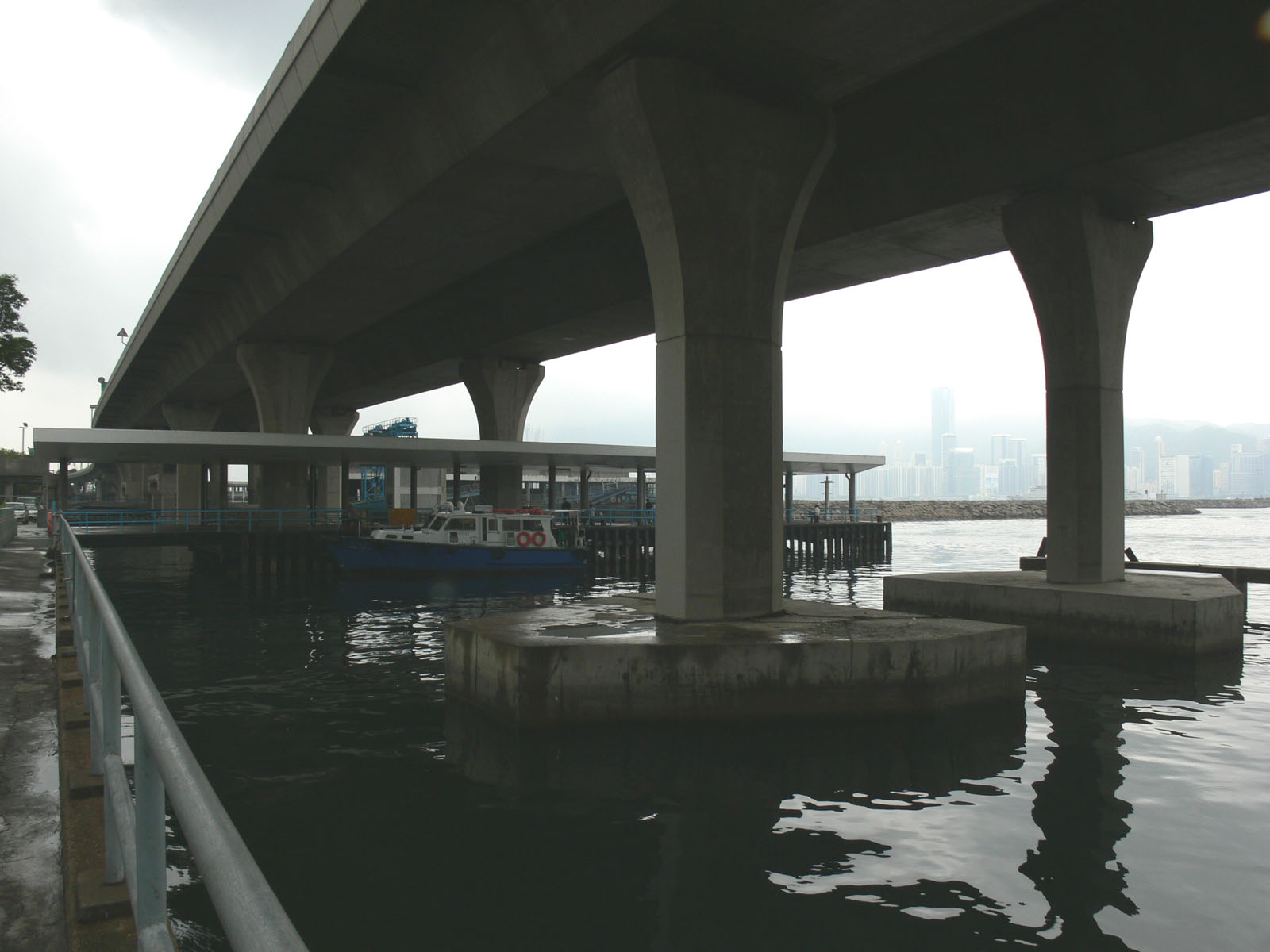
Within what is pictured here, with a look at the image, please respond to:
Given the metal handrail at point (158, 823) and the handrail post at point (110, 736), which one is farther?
the handrail post at point (110, 736)

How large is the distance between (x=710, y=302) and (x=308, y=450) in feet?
95.2

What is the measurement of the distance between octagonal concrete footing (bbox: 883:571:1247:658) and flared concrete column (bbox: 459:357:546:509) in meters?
22.8

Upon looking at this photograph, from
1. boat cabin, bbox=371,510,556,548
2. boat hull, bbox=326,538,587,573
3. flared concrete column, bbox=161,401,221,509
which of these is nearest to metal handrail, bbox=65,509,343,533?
boat hull, bbox=326,538,587,573

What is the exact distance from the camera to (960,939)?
7.07m

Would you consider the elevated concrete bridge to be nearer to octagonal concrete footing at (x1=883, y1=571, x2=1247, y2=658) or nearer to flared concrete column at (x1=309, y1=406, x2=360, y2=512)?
octagonal concrete footing at (x1=883, y1=571, x2=1247, y2=658)

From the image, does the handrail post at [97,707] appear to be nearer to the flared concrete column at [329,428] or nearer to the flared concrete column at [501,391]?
the flared concrete column at [501,391]

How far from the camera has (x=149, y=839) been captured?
3.03m

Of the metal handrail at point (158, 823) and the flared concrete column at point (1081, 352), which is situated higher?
the flared concrete column at point (1081, 352)

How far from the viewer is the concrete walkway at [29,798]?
4109 mm

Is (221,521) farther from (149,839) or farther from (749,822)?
(149,839)

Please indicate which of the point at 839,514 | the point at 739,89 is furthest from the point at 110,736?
the point at 839,514

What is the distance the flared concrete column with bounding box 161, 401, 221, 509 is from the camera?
6469 cm

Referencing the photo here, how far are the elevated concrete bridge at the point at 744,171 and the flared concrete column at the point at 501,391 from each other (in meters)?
11.0

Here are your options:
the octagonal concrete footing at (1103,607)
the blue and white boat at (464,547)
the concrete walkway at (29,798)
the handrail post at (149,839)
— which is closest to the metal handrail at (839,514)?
the blue and white boat at (464,547)
